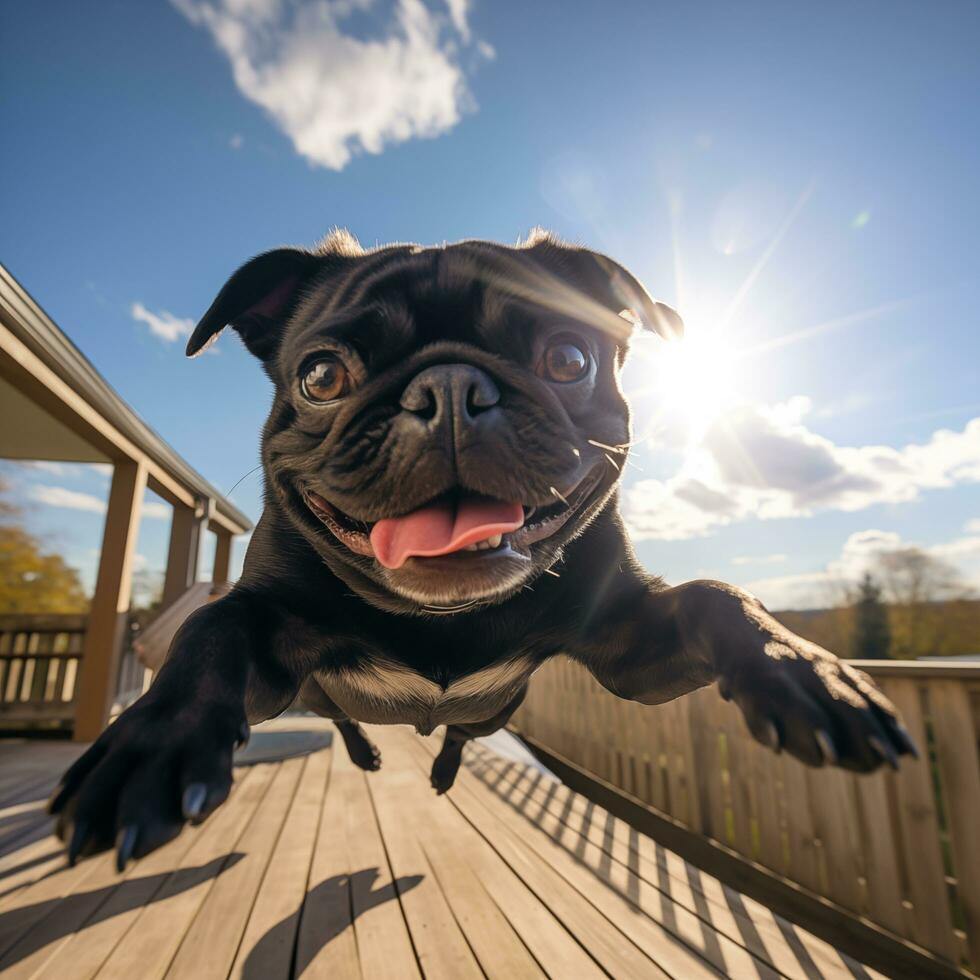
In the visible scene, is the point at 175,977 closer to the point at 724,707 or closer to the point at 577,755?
the point at 724,707

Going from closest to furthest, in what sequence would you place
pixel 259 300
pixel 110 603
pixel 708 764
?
pixel 259 300 → pixel 708 764 → pixel 110 603

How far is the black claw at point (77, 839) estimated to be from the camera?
617mm

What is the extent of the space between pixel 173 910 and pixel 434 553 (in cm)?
371

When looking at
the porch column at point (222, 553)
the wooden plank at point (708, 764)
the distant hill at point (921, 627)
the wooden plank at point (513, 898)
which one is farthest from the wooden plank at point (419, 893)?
the distant hill at point (921, 627)

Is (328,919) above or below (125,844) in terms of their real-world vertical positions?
below

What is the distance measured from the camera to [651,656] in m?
1.26

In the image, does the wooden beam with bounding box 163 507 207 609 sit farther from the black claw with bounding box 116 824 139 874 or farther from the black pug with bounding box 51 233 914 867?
the black claw with bounding box 116 824 139 874

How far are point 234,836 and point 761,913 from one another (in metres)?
3.64

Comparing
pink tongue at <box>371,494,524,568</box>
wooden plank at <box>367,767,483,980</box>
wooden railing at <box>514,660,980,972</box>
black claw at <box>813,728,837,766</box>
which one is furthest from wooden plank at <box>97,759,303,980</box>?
wooden railing at <box>514,660,980,972</box>

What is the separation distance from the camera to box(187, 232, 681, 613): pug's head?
807 millimetres

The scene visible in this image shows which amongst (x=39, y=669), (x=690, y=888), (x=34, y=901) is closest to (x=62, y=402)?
(x=39, y=669)

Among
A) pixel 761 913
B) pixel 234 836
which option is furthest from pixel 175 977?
pixel 761 913

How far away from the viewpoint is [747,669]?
35.2 inches

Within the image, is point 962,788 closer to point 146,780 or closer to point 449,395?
point 449,395
